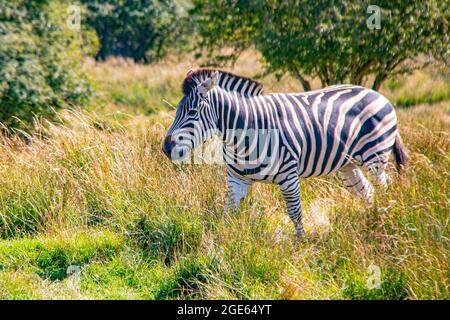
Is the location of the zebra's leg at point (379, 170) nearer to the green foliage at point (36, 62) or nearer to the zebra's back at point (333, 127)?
the zebra's back at point (333, 127)

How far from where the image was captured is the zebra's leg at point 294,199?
251 inches

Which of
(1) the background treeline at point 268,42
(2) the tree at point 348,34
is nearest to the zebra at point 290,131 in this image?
(2) the tree at point 348,34

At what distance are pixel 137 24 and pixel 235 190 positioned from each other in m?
20.9

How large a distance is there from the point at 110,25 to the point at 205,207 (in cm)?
2137

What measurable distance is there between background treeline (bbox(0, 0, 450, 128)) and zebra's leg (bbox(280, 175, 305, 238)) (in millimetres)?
4167

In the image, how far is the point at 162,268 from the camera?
20.3ft

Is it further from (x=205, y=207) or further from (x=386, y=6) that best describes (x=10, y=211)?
(x=386, y=6)

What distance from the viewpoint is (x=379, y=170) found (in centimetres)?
690

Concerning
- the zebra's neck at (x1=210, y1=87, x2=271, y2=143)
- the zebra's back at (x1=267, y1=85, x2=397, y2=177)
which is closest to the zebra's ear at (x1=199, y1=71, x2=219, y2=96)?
the zebra's neck at (x1=210, y1=87, x2=271, y2=143)

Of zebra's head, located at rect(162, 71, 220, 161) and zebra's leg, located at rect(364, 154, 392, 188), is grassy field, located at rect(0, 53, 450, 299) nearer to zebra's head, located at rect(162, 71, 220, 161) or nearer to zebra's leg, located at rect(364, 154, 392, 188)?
zebra's leg, located at rect(364, 154, 392, 188)

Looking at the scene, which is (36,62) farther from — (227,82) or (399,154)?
(399,154)

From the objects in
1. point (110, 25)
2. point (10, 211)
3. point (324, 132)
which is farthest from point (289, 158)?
point (110, 25)

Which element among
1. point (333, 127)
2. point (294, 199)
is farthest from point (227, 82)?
point (294, 199)

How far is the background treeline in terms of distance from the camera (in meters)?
10.4
